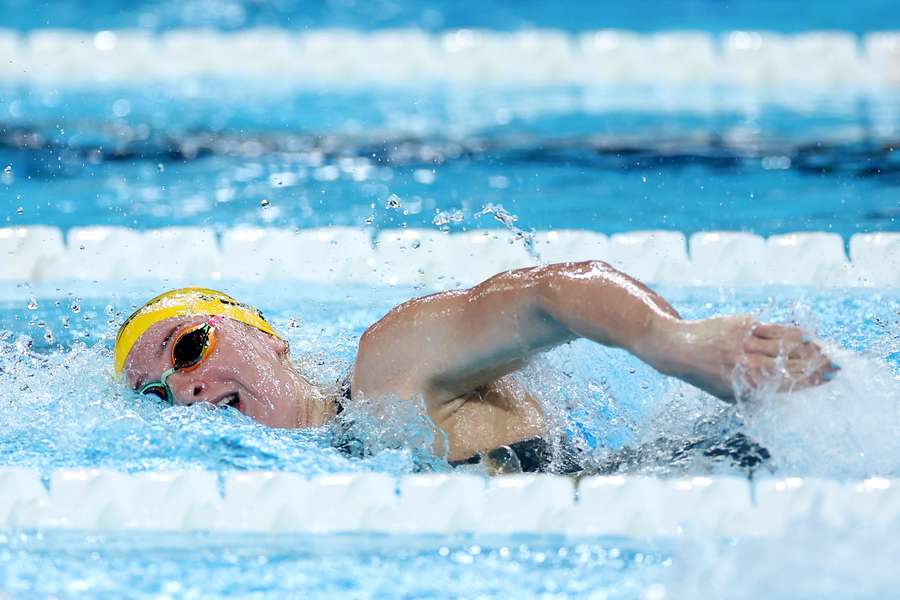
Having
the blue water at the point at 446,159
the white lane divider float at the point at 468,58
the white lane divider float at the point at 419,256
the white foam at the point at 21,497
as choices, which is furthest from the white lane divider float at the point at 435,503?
the white lane divider float at the point at 468,58

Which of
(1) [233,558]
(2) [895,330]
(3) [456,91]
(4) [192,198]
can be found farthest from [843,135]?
(1) [233,558]

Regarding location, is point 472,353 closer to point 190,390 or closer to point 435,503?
point 435,503

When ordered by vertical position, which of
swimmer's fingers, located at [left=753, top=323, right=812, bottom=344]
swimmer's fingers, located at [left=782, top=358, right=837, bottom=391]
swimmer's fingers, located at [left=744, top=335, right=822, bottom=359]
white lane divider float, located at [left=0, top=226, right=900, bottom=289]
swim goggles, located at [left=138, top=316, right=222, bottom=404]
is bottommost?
white lane divider float, located at [left=0, top=226, right=900, bottom=289]

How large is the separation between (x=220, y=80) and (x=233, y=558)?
411 centimetres

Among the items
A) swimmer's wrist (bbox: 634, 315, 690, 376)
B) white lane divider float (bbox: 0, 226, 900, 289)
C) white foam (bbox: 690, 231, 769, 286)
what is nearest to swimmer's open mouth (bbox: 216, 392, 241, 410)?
swimmer's wrist (bbox: 634, 315, 690, 376)

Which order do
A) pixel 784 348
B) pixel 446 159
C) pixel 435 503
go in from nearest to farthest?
pixel 784 348, pixel 435 503, pixel 446 159

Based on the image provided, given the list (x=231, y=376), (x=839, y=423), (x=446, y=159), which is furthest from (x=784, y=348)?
(x=446, y=159)

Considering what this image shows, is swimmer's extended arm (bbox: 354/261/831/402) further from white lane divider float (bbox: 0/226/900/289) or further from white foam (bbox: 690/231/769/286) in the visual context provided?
white foam (bbox: 690/231/769/286)

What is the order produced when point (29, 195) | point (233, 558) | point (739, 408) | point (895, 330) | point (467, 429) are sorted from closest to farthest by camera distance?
point (739, 408) → point (233, 558) → point (467, 429) → point (895, 330) → point (29, 195)

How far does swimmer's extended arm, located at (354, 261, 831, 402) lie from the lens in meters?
1.78

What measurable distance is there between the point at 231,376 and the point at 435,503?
446 millimetres

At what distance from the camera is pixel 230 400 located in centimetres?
232

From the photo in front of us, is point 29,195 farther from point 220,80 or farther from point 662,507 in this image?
point 662,507

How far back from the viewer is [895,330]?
9.84 ft
